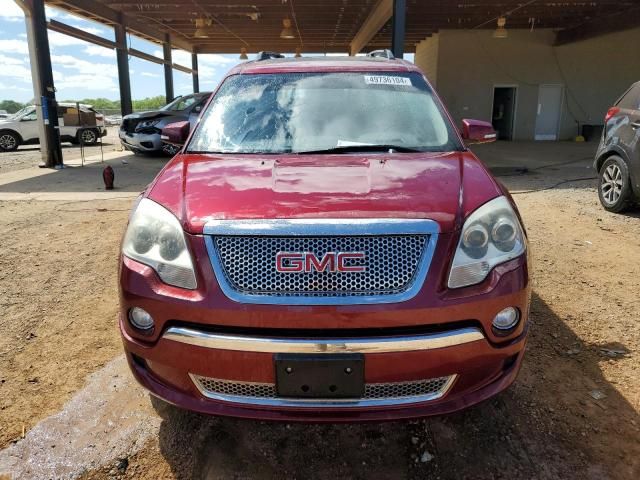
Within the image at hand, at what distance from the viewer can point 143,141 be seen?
13.5 metres

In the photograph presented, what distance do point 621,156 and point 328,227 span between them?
5.56 m

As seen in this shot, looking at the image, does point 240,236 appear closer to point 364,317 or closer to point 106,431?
point 364,317

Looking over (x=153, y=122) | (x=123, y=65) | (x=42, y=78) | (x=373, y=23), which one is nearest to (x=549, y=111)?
(x=373, y=23)

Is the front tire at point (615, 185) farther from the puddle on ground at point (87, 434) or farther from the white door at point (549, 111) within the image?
the white door at point (549, 111)

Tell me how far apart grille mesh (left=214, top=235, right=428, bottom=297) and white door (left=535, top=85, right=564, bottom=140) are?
2038 cm

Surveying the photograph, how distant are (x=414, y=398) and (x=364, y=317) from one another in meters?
0.40

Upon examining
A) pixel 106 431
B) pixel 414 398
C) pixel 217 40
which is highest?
pixel 217 40

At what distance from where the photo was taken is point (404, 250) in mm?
1858

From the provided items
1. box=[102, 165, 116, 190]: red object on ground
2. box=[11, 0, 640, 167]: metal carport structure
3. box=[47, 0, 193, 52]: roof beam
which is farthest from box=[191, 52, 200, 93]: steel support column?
box=[102, 165, 116, 190]: red object on ground

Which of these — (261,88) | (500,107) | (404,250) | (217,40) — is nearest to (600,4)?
(500,107)

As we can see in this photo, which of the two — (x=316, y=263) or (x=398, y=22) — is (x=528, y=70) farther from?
(x=316, y=263)

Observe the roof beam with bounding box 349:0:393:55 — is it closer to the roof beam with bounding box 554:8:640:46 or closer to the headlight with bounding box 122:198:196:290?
the roof beam with bounding box 554:8:640:46

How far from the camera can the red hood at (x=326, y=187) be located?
→ 76.4 inches

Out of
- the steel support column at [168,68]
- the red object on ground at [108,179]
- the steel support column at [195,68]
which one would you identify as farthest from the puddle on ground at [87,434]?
the steel support column at [195,68]
